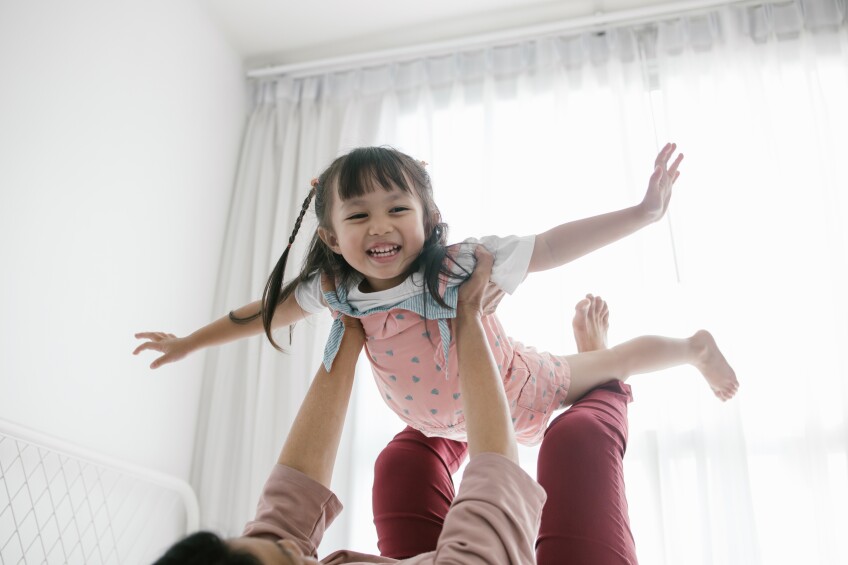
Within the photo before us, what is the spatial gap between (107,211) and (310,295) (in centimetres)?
89

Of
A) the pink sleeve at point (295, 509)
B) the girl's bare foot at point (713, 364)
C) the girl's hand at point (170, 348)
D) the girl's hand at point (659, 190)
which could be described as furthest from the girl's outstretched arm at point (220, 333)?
the girl's bare foot at point (713, 364)

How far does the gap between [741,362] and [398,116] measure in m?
1.40

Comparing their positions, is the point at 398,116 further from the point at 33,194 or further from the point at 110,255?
the point at 33,194

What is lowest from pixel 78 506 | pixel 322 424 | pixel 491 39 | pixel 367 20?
pixel 78 506

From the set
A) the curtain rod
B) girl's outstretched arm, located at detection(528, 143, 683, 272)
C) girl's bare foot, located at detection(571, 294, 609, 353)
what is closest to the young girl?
girl's outstretched arm, located at detection(528, 143, 683, 272)

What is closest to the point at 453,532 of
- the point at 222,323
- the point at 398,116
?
the point at 222,323

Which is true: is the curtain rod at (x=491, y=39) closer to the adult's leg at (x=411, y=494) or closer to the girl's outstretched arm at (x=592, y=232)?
the girl's outstretched arm at (x=592, y=232)

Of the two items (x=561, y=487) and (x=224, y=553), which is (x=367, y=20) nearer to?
(x=561, y=487)

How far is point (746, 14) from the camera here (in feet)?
7.53

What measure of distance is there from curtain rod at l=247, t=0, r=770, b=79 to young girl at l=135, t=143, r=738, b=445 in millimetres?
1266

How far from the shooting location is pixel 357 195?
1258 millimetres

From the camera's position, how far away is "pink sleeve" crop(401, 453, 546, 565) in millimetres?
721

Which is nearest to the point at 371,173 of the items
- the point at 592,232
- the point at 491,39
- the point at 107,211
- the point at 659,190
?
the point at 592,232

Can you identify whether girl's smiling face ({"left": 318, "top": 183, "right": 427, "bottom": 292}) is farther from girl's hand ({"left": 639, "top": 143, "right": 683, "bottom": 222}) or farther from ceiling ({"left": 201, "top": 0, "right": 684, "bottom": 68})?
ceiling ({"left": 201, "top": 0, "right": 684, "bottom": 68})
